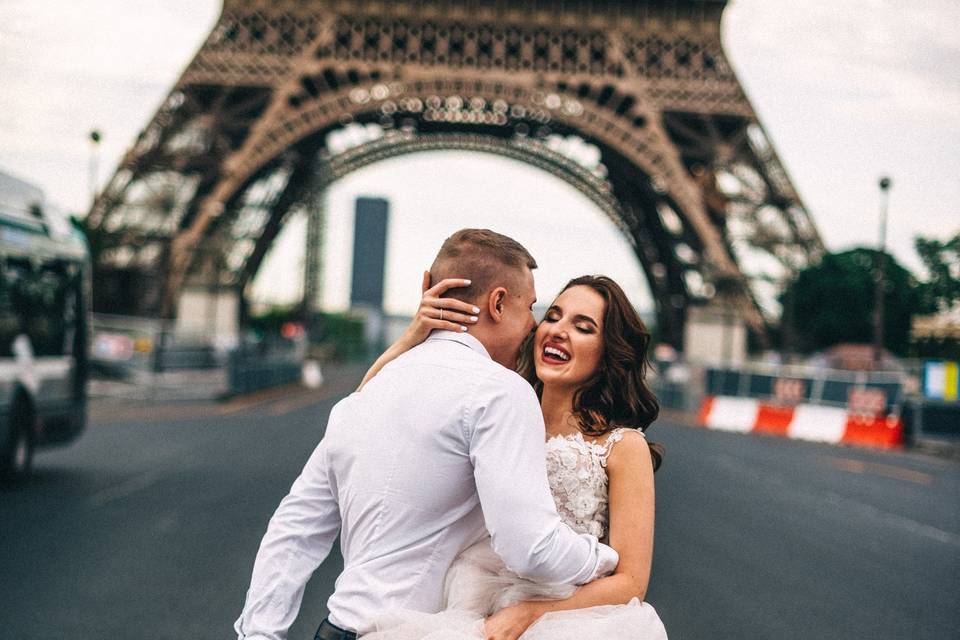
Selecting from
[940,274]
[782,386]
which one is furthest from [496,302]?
[782,386]

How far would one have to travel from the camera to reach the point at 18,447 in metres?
9.34

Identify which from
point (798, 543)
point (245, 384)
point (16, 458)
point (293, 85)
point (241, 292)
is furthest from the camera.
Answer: point (241, 292)

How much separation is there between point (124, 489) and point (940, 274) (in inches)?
321

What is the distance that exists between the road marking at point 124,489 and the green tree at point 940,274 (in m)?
7.81

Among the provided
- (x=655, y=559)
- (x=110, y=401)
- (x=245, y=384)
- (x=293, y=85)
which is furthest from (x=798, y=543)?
(x=293, y=85)

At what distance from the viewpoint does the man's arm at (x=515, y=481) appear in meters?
1.84

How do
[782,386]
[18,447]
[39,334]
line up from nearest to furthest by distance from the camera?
[18,447], [39,334], [782,386]

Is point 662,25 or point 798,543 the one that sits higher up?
point 662,25

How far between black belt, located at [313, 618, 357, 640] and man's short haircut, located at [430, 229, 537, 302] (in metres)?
0.63

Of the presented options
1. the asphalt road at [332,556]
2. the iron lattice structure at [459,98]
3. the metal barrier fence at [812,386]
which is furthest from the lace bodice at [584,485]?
the iron lattice structure at [459,98]

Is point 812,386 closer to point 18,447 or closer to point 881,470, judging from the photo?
point 881,470

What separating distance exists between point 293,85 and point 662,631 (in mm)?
27329

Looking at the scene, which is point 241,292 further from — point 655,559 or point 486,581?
point 486,581

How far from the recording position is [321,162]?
34469mm
